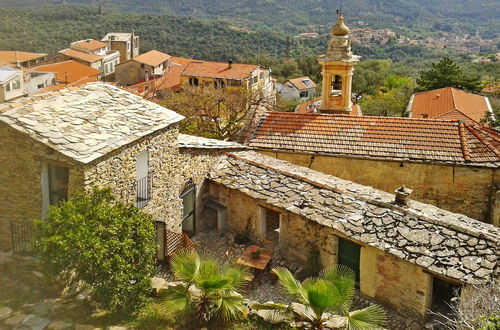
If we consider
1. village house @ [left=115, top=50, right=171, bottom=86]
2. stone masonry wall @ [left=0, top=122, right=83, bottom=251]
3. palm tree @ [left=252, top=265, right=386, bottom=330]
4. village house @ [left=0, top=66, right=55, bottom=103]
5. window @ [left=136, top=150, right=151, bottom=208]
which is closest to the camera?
palm tree @ [left=252, top=265, right=386, bottom=330]

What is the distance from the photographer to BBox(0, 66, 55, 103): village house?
3894 cm

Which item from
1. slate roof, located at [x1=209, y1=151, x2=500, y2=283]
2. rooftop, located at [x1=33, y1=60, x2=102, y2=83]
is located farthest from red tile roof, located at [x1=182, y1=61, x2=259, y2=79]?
slate roof, located at [x1=209, y1=151, x2=500, y2=283]

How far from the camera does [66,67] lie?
6425cm

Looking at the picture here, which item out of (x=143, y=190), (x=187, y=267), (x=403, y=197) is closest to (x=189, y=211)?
(x=143, y=190)

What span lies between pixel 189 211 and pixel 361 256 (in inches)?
225

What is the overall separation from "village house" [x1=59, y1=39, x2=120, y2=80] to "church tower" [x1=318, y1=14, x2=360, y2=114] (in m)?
56.5

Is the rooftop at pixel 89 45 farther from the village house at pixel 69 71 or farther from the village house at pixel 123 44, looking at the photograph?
the village house at pixel 69 71

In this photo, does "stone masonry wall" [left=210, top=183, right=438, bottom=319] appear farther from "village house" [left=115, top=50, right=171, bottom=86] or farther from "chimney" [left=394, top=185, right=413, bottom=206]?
"village house" [left=115, top=50, right=171, bottom=86]

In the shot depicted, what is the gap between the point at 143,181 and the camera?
13773mm

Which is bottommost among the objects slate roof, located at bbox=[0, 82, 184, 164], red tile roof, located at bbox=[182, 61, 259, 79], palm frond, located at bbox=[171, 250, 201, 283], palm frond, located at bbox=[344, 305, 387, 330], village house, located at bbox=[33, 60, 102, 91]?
village house, located at bbox=[33, 60, 102, 91]

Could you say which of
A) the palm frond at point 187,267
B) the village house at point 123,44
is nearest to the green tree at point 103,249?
the palm frond at point 187,267

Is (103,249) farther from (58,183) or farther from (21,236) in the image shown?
(21,236)

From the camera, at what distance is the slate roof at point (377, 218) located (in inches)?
456

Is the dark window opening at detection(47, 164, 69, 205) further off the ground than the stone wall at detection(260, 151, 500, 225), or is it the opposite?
the dark window opening at detection(47, 164, 69, 205)
